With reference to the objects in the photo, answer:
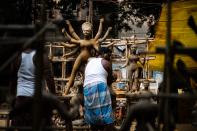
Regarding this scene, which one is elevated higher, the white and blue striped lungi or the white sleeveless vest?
the white sleeveless vest

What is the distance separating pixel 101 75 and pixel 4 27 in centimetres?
499

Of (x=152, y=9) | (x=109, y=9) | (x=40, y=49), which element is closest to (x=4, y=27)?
(x=40, y=49)

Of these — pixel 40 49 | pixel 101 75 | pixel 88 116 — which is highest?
pixel 40 49

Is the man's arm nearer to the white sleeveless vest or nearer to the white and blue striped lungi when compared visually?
the white sleeveless vest

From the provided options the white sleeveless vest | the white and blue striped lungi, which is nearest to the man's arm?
the white sleeveless vest

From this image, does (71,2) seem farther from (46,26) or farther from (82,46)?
(46,26)

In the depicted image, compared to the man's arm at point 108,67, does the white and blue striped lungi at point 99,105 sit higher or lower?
lower

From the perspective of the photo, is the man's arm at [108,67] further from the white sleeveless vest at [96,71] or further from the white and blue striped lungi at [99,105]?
the white and blue striped lungi at [99,105]

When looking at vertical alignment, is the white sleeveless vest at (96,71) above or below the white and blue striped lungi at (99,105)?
above

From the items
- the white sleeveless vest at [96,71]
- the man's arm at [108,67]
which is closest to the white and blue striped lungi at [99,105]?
the white sleeveless vest at [96,71]

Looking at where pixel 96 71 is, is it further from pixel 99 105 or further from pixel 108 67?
pixel 99 105

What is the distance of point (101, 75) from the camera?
9.27 m

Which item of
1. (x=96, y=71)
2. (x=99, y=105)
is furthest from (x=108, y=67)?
(x=99, y=105)

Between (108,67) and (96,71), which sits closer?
(96,71)
